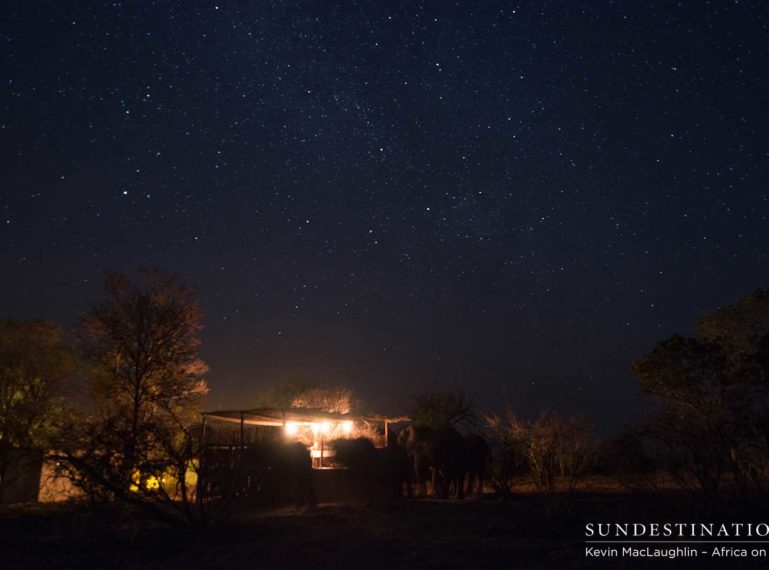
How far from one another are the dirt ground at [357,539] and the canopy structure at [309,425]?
306 inches

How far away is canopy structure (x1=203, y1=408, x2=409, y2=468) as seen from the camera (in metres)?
23.0

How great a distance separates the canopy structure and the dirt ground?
306 inches

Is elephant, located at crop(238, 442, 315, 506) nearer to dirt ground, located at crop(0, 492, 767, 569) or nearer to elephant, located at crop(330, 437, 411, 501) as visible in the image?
elephant, located at crop(330, 437, 411, 501)

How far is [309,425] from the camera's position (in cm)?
3070

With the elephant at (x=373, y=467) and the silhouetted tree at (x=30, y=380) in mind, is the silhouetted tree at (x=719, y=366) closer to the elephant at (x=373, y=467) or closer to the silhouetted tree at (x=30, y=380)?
the elephant at (x=373, y=467)

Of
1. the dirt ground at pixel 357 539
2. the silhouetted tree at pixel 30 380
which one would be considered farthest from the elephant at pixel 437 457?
the silhouetted tree at pixel 30 380

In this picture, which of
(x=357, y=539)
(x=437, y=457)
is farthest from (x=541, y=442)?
(x=357, y=539)

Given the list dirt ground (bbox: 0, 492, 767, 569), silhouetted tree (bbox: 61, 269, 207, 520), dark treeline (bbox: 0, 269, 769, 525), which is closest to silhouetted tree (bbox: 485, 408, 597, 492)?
dark treeline (bbox: 0, 269, 769, 525)

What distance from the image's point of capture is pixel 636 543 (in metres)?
9.48

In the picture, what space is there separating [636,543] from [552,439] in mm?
12168

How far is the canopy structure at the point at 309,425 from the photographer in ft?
75.3

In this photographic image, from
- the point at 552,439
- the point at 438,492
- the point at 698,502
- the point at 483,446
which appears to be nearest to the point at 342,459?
the point at 438,492

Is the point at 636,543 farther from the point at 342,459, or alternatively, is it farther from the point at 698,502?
the point at 342,459

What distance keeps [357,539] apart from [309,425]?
802 inches
